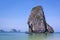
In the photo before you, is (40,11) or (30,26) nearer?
(30,26)

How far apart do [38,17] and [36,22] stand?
1.09 meters

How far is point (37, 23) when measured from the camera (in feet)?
83.6

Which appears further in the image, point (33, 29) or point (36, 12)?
point (36, 12)

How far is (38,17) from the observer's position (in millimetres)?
26406

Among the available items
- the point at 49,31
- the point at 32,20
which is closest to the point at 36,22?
the point at 32,20

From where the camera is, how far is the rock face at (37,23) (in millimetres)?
24984

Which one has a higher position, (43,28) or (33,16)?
(33,16)

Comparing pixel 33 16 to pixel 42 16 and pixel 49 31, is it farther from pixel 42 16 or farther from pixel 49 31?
pixel 49 31

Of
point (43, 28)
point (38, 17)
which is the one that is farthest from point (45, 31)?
point (38, 17)

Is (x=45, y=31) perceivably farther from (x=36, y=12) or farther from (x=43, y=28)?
(x=36, y=12)

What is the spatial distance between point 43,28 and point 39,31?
864mm

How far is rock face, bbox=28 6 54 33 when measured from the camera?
25.0m

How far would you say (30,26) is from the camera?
24.7m

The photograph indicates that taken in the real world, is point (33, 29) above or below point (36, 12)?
below
